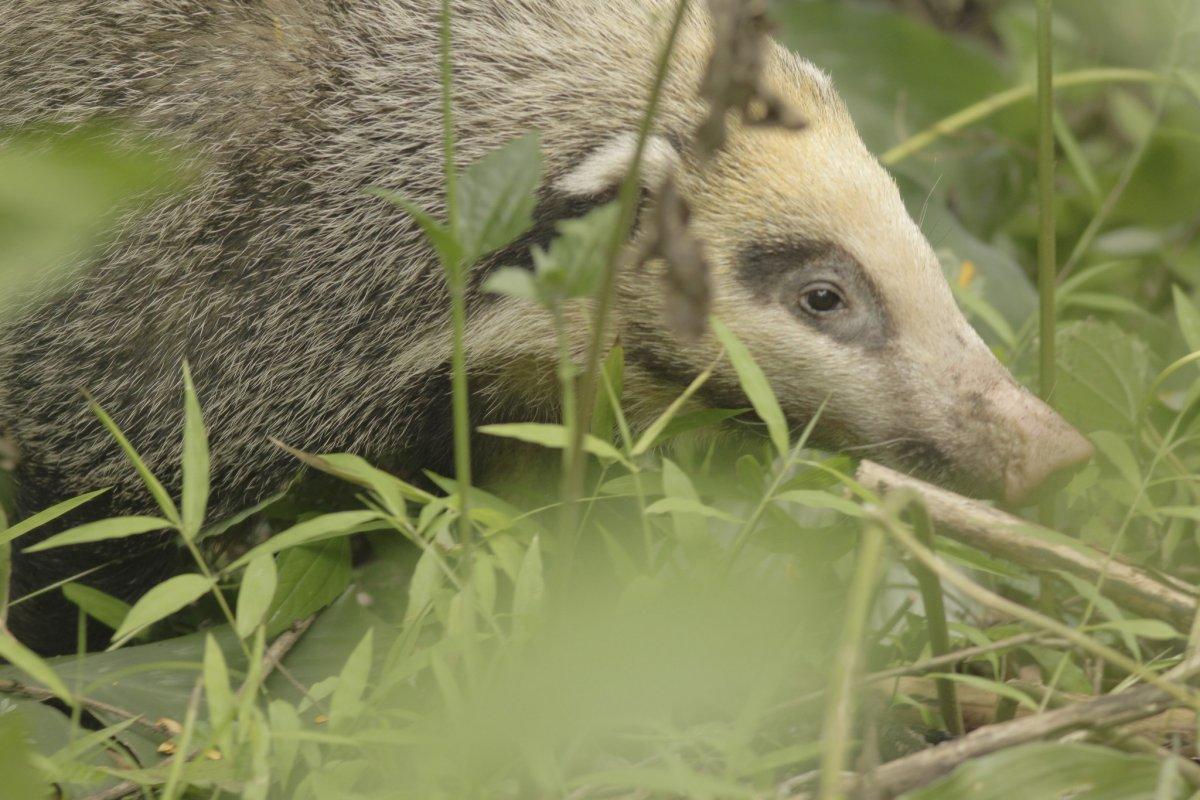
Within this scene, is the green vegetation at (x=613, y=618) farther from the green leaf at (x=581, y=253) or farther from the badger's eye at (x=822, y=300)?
the badger's eye at (x=822, y=300)

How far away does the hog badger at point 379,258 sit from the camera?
248 cm

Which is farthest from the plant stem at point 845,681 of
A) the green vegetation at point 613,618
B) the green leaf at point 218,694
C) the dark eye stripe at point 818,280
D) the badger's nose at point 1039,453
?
the dark eye stripe at point 818,280

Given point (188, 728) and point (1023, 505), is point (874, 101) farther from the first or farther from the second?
point (188, 728)

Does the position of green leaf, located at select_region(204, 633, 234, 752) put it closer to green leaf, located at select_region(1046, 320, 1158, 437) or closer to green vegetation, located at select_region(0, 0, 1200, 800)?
green vegetation, located at select_region(0, 0, 1200, 800)

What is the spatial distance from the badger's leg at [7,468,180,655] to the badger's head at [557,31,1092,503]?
1.07 meters

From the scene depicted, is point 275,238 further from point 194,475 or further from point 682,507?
point 682,507

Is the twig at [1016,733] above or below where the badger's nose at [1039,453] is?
below

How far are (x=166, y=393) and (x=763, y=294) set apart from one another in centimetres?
117

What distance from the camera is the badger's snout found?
7.50 ft

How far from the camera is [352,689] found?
72.3 inches

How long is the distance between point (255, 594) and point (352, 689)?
203 millimetres

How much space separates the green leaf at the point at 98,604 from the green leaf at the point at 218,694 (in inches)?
21.7

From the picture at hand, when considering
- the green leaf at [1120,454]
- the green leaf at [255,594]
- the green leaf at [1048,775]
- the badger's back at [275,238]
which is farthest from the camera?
the badger's back at [275,238]

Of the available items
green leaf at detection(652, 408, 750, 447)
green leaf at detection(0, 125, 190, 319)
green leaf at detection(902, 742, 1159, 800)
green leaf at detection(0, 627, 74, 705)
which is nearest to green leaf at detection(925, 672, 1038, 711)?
green leaf at detection(902, 742, 1159, 800)
